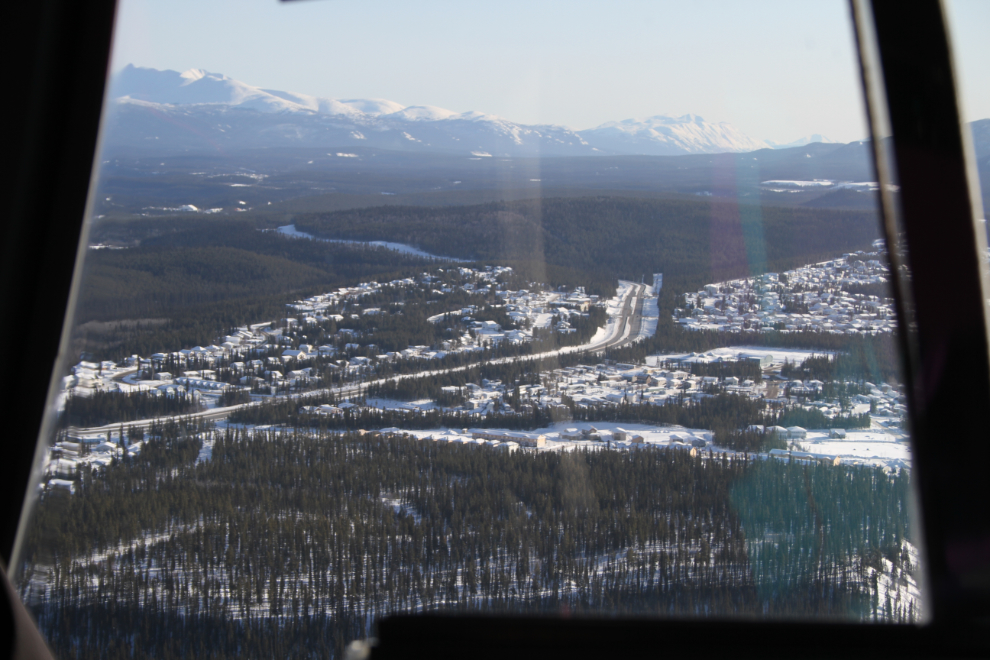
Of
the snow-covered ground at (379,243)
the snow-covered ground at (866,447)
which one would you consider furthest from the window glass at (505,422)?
the snow-covered ground at (379,243)

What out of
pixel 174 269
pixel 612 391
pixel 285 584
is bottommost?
pixel 285 584

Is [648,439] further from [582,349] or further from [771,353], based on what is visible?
[582,349]

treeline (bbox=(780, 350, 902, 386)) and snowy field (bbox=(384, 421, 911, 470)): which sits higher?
treeline (bbox=(780, 350, 902, 386))

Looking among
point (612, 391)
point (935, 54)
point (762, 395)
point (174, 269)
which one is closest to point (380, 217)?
point (174, 269)

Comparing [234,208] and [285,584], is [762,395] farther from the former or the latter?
[234,208]

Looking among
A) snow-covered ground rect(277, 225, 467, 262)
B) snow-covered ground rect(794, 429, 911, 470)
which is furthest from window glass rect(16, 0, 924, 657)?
snow-covered ground rect(277, 225, 467, 262)

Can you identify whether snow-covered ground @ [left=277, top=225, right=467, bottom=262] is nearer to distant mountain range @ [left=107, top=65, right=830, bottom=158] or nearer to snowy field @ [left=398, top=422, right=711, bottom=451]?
distant mountain range @ [left=107, top=65, right=830, bottom=158]

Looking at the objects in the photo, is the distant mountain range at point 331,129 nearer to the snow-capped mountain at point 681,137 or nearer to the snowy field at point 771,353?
the snow-capped mountain at point 681,137
